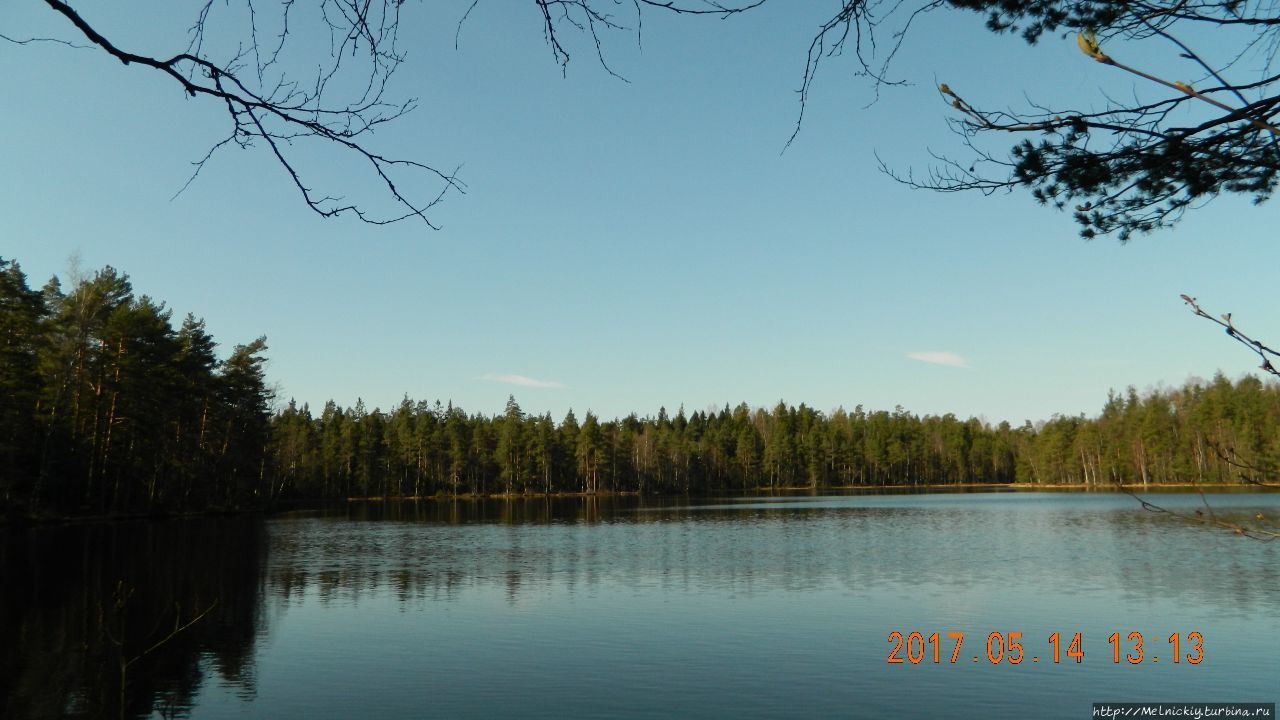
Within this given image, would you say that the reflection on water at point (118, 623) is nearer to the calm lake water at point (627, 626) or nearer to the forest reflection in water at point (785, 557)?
the calm lake water at point (627, 626)

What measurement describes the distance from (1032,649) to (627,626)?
7.92 m

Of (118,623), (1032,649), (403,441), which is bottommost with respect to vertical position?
(1032,649)

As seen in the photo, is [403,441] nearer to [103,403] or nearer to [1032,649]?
[103,403]

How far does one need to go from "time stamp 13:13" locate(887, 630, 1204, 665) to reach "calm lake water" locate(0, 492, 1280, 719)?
3.6 inches

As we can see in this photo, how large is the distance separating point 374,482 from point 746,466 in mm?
64402

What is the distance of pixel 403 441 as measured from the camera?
330 feet

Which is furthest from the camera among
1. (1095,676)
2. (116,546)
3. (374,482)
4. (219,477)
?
(374,482)

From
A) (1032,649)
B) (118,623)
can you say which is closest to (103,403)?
(118,623)

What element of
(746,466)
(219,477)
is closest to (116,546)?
(219,477)

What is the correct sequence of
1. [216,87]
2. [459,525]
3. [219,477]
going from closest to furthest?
1. [216,87]
2. [459,525]
3. [219,477]

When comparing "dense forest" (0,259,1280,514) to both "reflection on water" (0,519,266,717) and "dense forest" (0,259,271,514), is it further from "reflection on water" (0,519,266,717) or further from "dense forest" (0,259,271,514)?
"reflection on water" (0,519,266,717)

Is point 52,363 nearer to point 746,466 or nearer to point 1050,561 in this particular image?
point 1050,561

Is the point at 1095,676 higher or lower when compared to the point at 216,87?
lower

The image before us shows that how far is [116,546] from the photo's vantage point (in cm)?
3036
